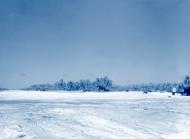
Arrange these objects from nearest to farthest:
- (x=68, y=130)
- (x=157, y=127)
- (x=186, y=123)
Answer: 1. (x=68, y=130)
2. (x=157, y=127)
3. (x=186, y=123)

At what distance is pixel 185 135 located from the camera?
46.4 feet

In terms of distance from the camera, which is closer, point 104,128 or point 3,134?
point 3,134

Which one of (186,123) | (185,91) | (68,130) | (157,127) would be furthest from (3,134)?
(185,91)

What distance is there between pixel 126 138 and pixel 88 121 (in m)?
5.70

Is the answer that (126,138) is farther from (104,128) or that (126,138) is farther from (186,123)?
(186,123)

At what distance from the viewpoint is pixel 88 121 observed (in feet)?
61.9

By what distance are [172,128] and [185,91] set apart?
2972 inches

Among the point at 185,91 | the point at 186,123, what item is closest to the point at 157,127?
the point at 186,123

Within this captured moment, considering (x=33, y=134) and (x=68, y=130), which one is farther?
(x=68, y=130)

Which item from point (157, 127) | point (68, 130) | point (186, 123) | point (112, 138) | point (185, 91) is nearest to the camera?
point (112, 138)

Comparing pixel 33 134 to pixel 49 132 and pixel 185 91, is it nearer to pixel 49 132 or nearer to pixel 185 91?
pixel 49 132

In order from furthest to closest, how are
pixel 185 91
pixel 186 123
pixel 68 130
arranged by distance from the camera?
pixel 185 91 → pixel 186 123 → pixel 68 130

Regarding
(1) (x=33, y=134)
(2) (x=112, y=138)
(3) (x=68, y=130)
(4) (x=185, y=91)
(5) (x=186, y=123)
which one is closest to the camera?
(2) (x=112, y=138)

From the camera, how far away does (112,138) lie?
13.3 metres
